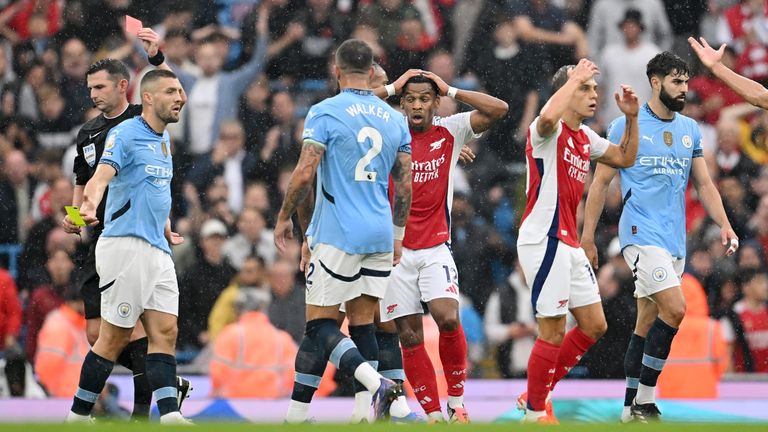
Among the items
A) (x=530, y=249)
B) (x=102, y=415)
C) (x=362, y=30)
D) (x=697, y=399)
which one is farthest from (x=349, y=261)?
(x=362, y=30)

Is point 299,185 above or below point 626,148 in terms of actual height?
below

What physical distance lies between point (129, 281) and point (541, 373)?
2.95m

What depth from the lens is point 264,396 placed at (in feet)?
45.9

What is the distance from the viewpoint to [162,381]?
32.6 ft

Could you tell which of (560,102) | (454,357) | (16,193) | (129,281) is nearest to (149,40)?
(129,281)

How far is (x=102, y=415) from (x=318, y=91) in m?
5.89

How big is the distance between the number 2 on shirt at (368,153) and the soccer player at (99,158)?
185cm

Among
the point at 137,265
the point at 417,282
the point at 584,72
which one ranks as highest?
the point at 584,72

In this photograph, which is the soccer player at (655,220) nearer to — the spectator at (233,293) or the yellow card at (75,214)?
the yellow card at (75,214)

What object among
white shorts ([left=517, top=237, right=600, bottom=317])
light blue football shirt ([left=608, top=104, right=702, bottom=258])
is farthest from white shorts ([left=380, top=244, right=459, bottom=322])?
light blue football shirt ([left=608, top=104, right=702, bottom=258])

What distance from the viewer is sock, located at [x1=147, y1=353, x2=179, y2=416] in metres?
9.91

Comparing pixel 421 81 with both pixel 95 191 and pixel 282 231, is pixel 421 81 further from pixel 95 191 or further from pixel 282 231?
pixel 95 191

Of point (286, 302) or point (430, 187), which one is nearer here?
point (430, 187)

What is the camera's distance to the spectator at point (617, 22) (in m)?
17.2
